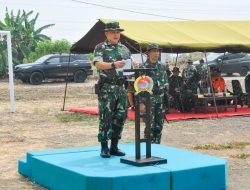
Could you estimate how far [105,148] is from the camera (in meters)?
6.43

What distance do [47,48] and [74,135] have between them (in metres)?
28.0

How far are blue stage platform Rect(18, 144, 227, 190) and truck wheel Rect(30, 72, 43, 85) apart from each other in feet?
68.0

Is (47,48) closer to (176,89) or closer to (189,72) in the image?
(189,72)

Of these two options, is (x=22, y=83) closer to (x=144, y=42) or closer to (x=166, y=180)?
(x=144, y=42)

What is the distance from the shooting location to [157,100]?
7.67m

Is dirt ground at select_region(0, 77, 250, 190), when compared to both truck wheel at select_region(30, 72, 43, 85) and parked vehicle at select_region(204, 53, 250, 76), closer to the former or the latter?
truck wheel at select_region(30, 72, 43, 85)

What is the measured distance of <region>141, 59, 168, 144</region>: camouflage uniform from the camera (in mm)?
7688

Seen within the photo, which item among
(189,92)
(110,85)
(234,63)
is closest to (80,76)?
(234,63)

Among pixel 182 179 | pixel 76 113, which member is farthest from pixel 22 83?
pixel 182 179

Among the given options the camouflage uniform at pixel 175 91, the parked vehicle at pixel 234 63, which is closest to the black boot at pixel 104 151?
the camouflage uniform at pixel 175 91

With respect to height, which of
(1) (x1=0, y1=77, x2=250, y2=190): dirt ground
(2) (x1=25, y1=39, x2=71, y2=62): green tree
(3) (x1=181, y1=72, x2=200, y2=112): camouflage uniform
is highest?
(2) (x1=25, y1=39, x2=71, y2=62): green tree

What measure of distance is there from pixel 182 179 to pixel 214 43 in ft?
28.5

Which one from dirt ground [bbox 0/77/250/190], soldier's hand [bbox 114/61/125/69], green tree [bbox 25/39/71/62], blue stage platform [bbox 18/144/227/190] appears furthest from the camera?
green tree [bbox 25/39/71/62]

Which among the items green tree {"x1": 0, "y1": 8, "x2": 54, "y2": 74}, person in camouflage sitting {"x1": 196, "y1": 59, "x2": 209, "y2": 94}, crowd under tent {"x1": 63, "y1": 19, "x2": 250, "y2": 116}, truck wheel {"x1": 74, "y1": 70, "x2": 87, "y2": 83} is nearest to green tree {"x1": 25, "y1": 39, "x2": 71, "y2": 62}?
green tree {"x1": 0, "y1": 8, "x2": 54, "y2": 74}
